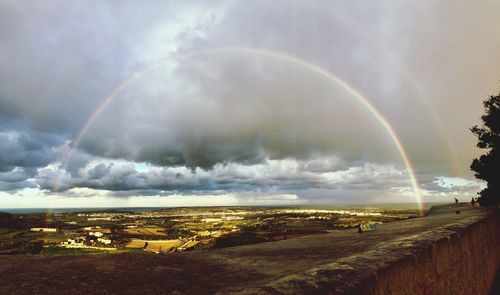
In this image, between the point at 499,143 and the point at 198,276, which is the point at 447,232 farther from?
the point at 499,143

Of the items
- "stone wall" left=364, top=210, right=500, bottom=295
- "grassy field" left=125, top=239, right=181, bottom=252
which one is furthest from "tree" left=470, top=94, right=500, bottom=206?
"grassy field" left=125, top=239, right=181, bottom=252

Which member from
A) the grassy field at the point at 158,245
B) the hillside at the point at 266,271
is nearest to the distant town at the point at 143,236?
the grassy field at the point at 158,245

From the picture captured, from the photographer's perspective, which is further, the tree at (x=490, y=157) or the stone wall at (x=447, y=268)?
the tree at (x=490, y=157)

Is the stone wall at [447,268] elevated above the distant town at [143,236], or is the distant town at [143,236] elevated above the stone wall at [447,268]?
the stone wall at [447,268]

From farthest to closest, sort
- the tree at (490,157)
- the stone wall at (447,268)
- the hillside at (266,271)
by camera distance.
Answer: the tree at (490,157), the stone wall at (447,268), the hillside at (266,271)

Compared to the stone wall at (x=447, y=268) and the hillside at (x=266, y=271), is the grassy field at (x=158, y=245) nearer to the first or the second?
the stone wall at (x=447, y=268)

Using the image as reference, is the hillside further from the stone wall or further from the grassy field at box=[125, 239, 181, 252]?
the grassy field at box=[125, 239, 181, 252]

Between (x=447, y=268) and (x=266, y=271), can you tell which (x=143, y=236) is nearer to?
(x=266, y=271)

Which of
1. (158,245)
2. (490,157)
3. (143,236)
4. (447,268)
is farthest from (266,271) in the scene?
(143,236)
